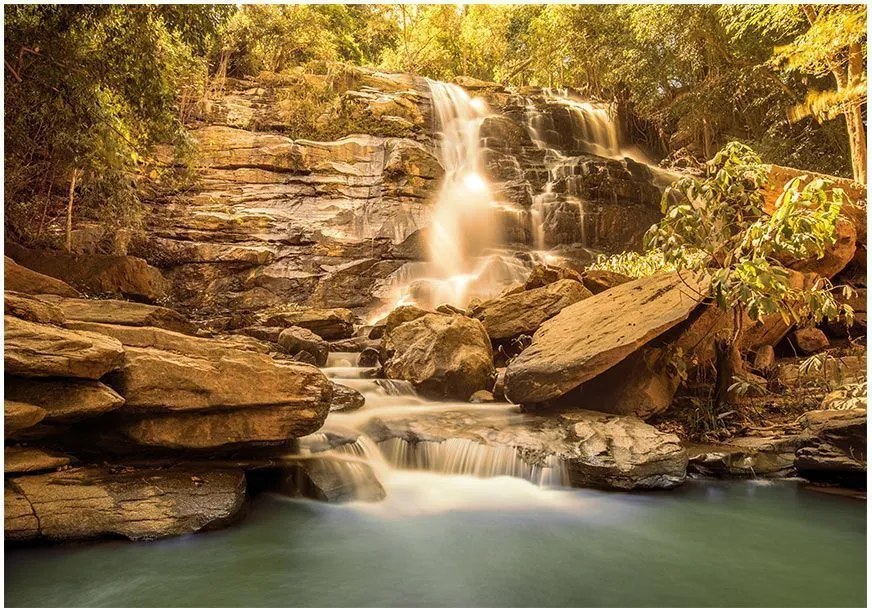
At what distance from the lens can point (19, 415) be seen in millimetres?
3523

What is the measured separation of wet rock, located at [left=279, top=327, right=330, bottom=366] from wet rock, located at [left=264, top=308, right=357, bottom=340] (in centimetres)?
131

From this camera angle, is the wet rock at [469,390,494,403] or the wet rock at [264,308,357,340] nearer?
the wet rock at [469,390,494,403]

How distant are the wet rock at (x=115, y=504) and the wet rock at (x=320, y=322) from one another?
6234 millimetres

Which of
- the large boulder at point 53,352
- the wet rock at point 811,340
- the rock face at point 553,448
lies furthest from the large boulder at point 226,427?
the wet rock at point 811,340

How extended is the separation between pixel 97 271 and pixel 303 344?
13.2 ft

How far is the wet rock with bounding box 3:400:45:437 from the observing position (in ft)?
11.4

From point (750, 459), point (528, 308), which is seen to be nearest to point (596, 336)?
point (750, 459)

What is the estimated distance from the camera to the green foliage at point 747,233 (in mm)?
4516

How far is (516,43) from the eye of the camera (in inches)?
948

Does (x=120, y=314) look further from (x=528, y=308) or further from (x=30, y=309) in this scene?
(x=528, y=308)

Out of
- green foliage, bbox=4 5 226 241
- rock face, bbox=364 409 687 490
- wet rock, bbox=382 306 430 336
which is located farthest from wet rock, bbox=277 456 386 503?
green foliage, bbox=4 5 226 241

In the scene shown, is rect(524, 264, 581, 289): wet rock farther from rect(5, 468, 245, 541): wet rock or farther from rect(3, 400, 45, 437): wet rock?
rect(3, 400, 45, 437): wet rock

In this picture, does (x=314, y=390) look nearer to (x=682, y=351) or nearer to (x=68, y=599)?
(x=68, y=599)

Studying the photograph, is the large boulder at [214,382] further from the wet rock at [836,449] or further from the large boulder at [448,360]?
the wet rock at [836,449]
